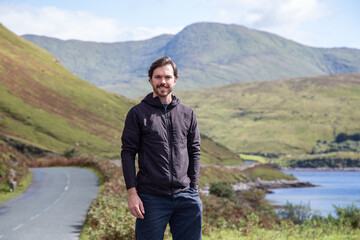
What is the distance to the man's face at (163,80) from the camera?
5582mm

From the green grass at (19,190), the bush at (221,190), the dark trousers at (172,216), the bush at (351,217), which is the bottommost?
the bush at (221,190)

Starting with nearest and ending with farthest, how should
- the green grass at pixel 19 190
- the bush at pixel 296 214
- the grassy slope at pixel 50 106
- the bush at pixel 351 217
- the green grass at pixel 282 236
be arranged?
the green grass at pixel 282 236 < the bush at pixel 351 217 < the green grass at pixel 19 190 < the bush at pixel 296 214 < the grassy slope at pixel 50 106

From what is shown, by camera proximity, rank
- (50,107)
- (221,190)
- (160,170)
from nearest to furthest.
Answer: (160,170) → (221,190) → (50,107)

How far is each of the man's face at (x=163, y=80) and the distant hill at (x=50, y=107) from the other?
69.8m

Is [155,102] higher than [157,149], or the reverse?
[155,102]

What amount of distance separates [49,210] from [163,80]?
1679 cm

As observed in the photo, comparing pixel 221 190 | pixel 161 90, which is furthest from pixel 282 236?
pixel 221 190

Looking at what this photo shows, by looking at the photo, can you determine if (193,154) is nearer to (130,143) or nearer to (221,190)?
(130,143)

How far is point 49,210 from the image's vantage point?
2091 cm

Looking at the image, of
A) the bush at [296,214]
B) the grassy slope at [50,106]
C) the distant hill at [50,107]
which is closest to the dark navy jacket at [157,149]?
the bush at [296,214]

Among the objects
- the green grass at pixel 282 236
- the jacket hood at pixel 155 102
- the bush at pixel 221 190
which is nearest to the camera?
the jacket hood at pixel 155 102

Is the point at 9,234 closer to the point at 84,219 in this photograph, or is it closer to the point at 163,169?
the point at 84,219

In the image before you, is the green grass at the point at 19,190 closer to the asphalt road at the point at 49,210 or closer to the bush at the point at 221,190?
the asphalt road at the point at 49,210

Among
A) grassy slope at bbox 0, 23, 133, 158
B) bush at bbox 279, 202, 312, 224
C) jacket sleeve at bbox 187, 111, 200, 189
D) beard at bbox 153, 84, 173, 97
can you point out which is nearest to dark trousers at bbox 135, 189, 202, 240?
jacket sleeve at bbox 187, 111, 200, 189
